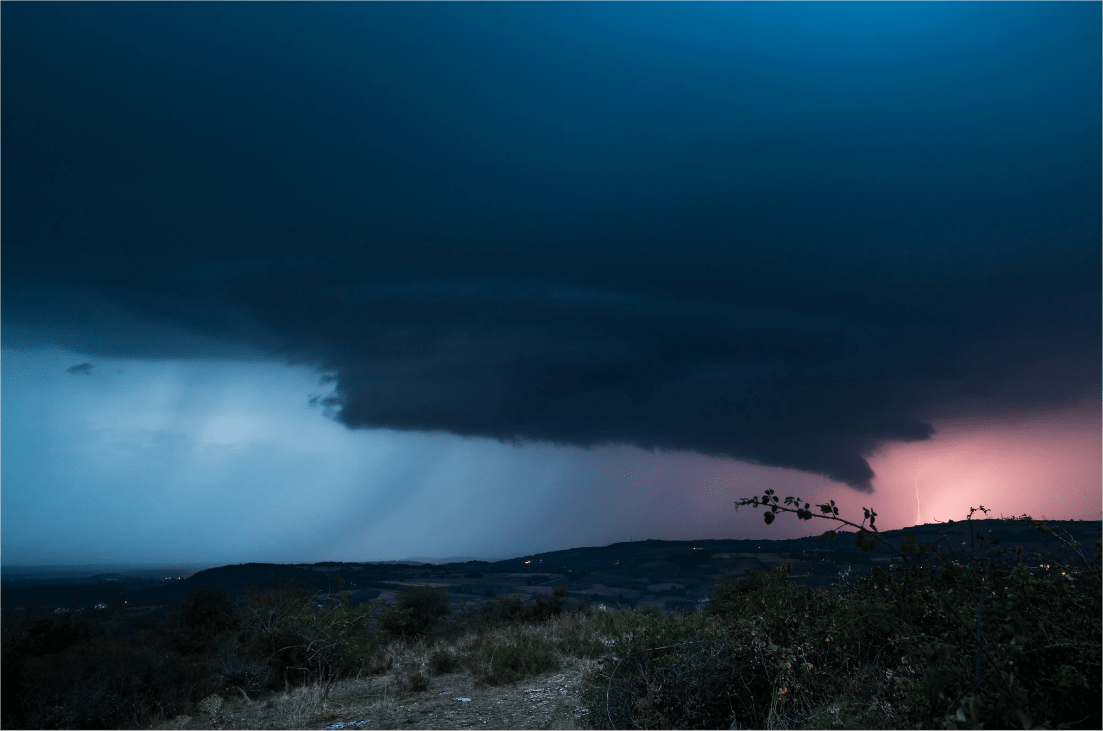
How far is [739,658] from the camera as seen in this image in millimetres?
8953

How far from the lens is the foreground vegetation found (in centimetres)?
518

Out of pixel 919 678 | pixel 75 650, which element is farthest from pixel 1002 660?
pixel 75 650

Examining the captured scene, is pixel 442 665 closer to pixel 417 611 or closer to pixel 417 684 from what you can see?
pixel 417 684

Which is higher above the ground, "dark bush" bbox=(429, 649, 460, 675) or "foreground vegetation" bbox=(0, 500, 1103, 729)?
"foreground vegetation" bbox=(0, 500, 1103, 729)

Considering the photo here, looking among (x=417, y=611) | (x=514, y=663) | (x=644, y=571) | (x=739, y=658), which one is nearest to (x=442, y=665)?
(x=514, y=663)

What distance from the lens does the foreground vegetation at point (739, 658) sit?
17.0 feet

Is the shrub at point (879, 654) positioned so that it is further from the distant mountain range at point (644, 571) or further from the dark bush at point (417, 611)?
the dark bush at point (417, 611)

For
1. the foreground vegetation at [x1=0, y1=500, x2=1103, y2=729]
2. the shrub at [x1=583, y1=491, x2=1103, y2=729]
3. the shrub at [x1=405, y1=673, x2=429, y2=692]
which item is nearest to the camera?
the shrub at [x1=583, y1=491, x2=1103, y2=729]

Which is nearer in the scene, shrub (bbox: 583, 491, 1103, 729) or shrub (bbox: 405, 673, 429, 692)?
shrub (bbox: 583, 491, 1103, 729)

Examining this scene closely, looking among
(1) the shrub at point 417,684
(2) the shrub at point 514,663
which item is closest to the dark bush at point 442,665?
(2) the shrub at point 514,663

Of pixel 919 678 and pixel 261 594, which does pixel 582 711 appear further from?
pixel 261 594

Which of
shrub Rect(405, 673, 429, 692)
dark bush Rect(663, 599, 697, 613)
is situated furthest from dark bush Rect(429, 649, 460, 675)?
dark bush Rect(663, 599, 697, 613)

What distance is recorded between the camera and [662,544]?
88.7 m

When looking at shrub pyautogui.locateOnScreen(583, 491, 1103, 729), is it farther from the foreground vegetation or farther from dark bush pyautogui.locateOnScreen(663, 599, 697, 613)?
dark bush pyautogui.locateOnScreen(663, 599, 697, 613)
